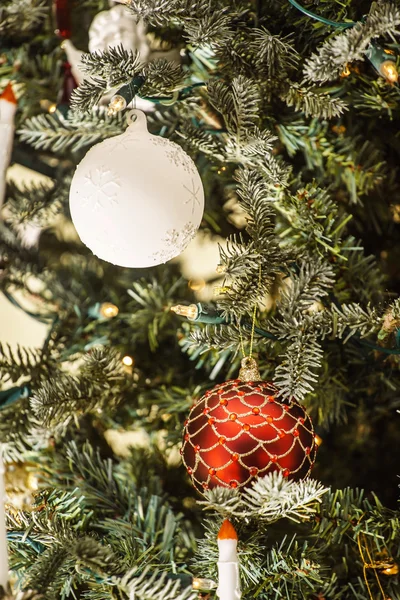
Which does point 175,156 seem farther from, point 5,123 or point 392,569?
point 392,569

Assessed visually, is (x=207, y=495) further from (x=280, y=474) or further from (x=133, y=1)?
(x=133, y=1)

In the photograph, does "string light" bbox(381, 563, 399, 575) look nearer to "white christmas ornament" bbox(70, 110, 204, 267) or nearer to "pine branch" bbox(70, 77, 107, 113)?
"white christmas ornament" bbox(70, 110, 204, 267)

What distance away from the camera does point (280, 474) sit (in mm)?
422

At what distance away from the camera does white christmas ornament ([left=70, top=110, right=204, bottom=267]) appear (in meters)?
0.46

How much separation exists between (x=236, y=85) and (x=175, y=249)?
0.15 m

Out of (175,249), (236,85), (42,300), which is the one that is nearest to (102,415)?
(42,300)

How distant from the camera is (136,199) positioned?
459 mm

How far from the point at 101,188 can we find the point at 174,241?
7 cm

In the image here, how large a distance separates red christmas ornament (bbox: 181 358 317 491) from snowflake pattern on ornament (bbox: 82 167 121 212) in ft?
0.58

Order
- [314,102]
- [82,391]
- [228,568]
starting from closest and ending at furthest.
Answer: [228,568]
[314,102]
[82,391]

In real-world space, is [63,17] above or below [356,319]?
above

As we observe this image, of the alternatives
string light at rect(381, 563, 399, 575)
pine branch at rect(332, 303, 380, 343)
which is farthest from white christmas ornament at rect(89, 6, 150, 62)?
string light at rect(381, 563, 399, 575)

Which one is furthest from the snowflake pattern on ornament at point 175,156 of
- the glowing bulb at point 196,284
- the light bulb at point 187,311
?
the glowing bulb at point 196,284

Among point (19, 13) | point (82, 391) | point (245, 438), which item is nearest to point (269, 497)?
point (245, 438)
